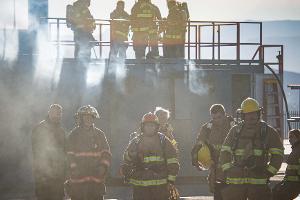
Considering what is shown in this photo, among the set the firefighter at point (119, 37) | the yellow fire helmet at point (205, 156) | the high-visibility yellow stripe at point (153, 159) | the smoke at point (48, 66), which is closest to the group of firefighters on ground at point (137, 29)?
the firefighter at point (119, 37)

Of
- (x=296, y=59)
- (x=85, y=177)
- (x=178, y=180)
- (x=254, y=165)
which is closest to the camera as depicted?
(x=254, y=165)

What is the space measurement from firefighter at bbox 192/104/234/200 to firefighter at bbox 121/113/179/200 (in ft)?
4.42

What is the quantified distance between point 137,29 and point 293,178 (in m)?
7.67

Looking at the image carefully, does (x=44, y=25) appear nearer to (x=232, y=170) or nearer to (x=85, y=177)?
(x=85, y=177)

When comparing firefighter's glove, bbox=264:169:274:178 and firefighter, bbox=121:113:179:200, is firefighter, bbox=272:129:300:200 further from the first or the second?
firefighter, bbox=121:113:179:200

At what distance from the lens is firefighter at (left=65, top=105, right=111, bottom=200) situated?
9.79 metres

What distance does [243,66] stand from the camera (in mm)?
17969

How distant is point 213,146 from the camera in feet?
34.4

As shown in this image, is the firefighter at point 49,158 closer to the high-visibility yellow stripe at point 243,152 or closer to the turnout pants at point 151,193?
the turnout pants at point 151,193

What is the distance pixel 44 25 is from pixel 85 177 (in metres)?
8.95

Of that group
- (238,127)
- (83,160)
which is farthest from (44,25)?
(238,127)

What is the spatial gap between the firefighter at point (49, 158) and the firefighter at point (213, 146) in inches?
92.8

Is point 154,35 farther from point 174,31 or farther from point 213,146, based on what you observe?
point 213,146

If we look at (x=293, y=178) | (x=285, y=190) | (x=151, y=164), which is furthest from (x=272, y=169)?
(x=293, y=178)
